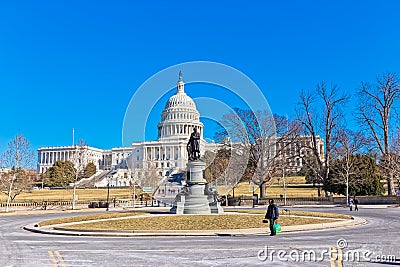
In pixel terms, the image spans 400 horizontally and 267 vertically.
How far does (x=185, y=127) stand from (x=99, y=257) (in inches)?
5241

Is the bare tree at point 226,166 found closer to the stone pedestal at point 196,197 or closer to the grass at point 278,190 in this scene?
Answer: the grass at point 278,190

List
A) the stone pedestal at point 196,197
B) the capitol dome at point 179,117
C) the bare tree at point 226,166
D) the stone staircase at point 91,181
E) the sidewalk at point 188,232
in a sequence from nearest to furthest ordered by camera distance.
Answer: the sidewalk at point 188,232
the stone pedestal at point 196,197
the bare tree at point 226,166
the stone staircase at point 91,181
the capitol dome at point 179,117

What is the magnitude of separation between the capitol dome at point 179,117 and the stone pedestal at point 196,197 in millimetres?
110527

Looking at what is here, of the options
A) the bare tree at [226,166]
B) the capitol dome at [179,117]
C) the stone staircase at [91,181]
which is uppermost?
the capitol dome at [179,117]

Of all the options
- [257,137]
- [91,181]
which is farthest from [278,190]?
[91,181]

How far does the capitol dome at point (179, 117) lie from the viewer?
143500 millimetres

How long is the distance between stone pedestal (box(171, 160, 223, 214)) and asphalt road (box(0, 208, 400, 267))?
41.4ft

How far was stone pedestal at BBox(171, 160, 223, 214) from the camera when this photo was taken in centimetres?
2970

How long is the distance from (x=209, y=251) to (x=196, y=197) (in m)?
17.4

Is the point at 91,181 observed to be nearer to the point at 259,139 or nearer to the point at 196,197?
the point at 259,139

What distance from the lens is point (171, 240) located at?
1630cm

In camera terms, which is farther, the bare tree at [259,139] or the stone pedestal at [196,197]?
the bare tree at [259,139]

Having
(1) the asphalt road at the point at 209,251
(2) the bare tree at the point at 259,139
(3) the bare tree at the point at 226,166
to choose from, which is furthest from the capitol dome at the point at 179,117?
(1) the asphalt road at the point at 209,251

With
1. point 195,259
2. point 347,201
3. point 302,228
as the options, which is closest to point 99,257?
point 195,259
